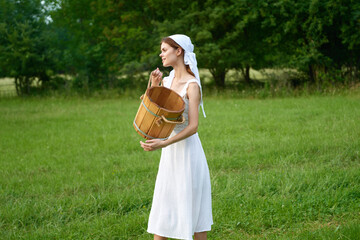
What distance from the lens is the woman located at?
329cm

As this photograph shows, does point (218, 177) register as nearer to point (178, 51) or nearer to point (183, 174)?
point (183, 174)

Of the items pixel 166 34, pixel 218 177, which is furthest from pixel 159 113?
pixel 166 34

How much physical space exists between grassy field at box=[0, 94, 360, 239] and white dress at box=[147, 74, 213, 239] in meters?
1.12

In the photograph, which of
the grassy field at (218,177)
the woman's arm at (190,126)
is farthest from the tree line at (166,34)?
the woman's arm at (190,126)

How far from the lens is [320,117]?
1034 centimetres

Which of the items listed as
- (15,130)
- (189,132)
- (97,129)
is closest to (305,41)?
(97,129)

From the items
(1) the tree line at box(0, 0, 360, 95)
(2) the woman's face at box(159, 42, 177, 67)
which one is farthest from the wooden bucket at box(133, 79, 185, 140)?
(1) the tree line at box(0, 0, 360, 95)

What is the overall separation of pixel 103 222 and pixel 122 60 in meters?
17.9

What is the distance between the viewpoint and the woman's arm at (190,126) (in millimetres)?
3207

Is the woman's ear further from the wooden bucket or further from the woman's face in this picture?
the wooden bucket

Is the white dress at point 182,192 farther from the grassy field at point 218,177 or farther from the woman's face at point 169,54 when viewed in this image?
the grassy field at point 218,177

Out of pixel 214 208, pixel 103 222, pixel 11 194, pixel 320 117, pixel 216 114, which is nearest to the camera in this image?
pixel 103 222

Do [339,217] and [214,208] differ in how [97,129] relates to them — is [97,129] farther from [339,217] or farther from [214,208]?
[339,217]

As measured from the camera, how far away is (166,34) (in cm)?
1930
